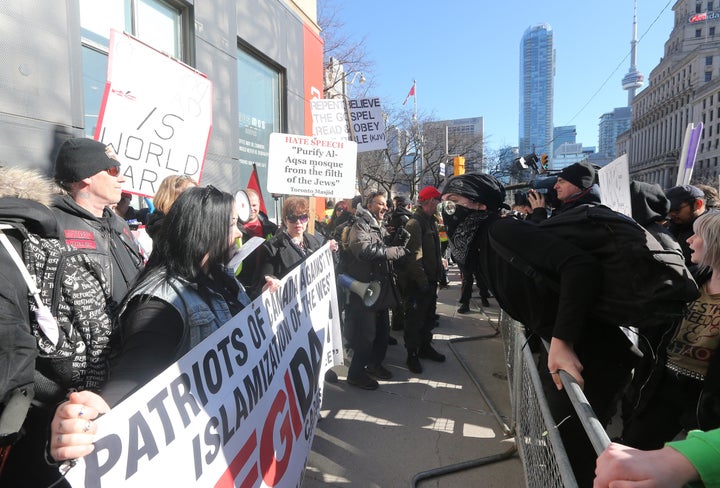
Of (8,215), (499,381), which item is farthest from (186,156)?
(499,381)

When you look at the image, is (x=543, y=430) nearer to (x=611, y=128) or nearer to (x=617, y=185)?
(x=617, y=185)

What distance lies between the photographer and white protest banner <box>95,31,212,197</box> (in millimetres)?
2807

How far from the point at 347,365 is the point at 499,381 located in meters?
1.73

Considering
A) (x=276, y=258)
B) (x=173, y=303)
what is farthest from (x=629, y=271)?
(x=276, y=258)

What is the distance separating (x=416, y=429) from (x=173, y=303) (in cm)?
267

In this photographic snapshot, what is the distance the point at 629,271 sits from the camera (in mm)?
1554

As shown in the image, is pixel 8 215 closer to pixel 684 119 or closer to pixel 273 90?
pixel 273 90

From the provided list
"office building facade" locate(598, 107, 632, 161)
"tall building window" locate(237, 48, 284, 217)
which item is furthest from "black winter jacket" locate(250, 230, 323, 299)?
"office building facade" locate(598, 107, 632, 161)

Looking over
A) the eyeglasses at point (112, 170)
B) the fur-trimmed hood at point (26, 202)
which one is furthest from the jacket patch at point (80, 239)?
the eyeglasses at point (112, 170)

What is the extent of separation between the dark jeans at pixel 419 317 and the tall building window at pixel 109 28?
13.0 feet

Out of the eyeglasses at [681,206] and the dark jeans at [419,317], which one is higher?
the eyeglasses at [681,206]

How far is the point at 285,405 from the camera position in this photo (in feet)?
6.75

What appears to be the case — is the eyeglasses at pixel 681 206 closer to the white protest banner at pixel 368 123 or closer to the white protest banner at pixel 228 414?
the white protest banner at pixel 228 414

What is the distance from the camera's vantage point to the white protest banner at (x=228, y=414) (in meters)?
1.12
